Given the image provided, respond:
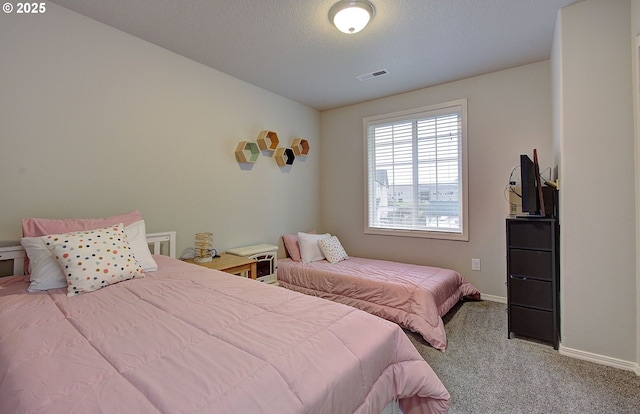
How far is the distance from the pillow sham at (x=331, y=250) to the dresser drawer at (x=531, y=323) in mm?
1779

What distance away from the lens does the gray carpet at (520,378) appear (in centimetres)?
161

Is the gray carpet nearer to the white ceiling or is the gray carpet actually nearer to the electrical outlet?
the electrical outlet

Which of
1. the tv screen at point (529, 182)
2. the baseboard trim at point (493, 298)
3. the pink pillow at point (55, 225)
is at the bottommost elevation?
the baseboard trim at point (493, 298)

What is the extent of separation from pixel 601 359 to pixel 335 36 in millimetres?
3076

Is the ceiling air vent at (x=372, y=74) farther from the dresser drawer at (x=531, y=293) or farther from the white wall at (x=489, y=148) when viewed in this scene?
the dresser drawer at (x=531, y=293)

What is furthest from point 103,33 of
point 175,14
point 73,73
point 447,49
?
point 447,49

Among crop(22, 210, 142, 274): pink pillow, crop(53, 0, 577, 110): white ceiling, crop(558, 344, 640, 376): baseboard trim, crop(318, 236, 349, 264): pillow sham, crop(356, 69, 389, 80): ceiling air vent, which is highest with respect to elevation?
crop(356, 69, 389, 80): ceiling air vent

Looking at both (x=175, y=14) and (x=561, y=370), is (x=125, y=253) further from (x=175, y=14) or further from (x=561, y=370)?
(x=561, y=370)

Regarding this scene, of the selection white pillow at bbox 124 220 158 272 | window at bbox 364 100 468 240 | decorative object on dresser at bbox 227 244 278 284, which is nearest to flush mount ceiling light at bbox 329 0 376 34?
window at bbox 364 100 468 240

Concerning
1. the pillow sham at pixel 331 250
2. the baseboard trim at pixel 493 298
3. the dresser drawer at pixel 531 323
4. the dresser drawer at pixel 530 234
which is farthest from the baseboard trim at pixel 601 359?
the pillow sham at pixel 331 250

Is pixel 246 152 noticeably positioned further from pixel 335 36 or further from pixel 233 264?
pixel 335 36

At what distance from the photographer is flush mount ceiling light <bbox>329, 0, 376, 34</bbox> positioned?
1978 mm

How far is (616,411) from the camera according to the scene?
1556 millimetres

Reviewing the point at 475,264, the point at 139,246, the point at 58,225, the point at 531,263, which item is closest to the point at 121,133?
the point at 58,225
